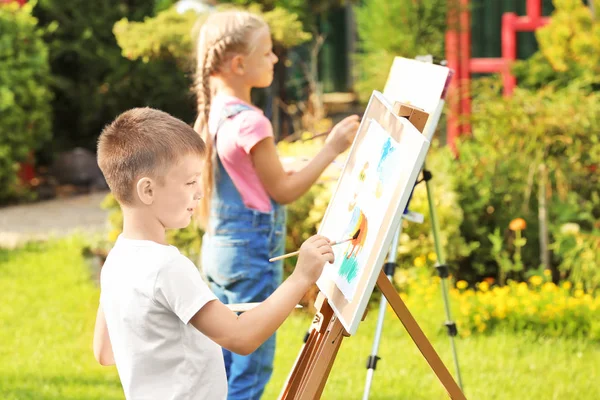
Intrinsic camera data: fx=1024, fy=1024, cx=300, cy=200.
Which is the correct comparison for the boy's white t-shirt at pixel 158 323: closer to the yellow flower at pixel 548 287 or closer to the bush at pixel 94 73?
the yellow flower at pixel 548 287

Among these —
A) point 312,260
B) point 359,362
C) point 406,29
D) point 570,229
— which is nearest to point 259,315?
point 312,260

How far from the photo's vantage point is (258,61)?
358 cm

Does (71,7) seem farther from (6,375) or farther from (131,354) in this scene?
(131,354)

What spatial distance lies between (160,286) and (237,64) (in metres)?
1.46

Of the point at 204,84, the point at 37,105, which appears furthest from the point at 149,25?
the point at 204,84

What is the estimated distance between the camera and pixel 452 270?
235 inches

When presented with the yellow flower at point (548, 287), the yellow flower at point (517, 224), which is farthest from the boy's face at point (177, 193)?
the yellow flower at point (517, 224)

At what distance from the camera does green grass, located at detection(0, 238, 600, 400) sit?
449cm

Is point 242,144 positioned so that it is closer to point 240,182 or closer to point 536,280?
point 240,182

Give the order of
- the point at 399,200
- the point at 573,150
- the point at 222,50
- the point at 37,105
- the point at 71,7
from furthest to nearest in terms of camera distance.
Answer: the point at 71,7
the point at 37,105
the point at 573,150
the point at 222,50
the point at 399,200

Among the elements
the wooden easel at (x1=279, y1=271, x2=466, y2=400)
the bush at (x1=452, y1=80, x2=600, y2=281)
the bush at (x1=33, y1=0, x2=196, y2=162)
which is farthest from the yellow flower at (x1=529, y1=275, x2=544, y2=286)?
the bush at (x1=33, y1=0, x2=196, y2=162)

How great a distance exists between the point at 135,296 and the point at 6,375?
2.68 m

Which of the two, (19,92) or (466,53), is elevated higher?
(466,53)

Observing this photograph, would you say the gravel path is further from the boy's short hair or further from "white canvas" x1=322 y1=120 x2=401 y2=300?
the boy's short hair
